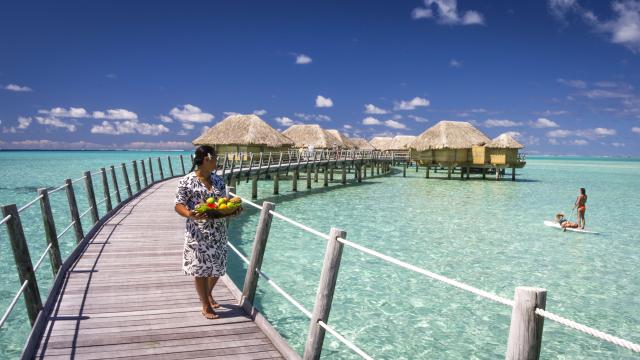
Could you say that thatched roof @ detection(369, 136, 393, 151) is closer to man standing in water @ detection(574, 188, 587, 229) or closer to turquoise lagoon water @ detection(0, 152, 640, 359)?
turquoise lagoon water @ detection(0, 152, 640, 359)

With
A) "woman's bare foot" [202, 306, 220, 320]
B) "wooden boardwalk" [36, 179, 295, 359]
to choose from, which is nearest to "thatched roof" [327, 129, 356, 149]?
"wooden boardwalk" [36, 179, 295, 359]

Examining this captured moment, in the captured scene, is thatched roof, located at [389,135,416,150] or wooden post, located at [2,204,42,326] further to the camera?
thatched roof, located at [389,135,416,150]

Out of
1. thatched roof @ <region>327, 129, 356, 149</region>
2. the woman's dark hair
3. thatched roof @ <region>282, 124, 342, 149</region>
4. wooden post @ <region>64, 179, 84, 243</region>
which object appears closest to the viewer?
the woman's dark hair

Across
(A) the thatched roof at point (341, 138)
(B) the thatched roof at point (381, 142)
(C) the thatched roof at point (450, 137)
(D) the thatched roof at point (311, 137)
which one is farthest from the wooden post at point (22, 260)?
(B) the thatched roof at point (381, 142)

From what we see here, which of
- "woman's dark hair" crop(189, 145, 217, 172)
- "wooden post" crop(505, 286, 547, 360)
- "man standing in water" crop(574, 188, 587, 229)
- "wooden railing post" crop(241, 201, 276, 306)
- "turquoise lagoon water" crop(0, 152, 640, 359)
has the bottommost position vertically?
"turquoise lagoon water" crop(0, 152, 640, 359)

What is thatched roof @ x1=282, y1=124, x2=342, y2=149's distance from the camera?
47469 millimetres

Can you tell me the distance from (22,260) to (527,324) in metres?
4.34

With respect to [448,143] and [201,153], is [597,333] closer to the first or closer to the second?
[201,153]

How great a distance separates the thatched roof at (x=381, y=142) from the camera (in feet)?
237

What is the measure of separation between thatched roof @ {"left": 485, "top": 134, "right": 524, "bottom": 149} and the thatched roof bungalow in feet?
3.46

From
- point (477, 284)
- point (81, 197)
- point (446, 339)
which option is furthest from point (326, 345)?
point (81, 197)

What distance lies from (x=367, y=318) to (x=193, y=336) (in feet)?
13.9

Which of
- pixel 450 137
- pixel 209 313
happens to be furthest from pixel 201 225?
pixel 450 137

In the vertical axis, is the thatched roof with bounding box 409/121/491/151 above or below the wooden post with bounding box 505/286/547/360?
above
